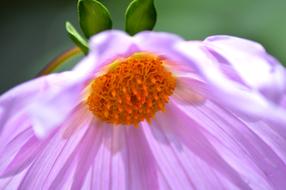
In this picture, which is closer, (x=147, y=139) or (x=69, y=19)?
(x=147, y=139)

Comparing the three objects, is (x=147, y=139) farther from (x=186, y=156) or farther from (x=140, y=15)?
(x=140, y=15)

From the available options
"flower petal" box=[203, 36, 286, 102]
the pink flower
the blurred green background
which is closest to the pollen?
the pink flower

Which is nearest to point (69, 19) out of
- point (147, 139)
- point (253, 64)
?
point (147, 139)

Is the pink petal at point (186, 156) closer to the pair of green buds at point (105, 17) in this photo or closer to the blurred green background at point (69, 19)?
the pair of green buds at point (105, 17)

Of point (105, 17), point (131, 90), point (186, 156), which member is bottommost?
point (186, 156)

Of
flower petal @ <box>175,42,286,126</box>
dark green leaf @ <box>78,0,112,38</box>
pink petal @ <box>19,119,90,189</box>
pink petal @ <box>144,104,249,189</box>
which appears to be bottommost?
pink petal @ <box>144,104,249,189</box>

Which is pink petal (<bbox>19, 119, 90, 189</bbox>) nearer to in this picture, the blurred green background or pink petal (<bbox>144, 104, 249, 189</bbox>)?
pink petal (<bbox>144, 104, 249, 189</bbox>)

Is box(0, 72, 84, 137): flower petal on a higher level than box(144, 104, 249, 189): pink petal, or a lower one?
higher
